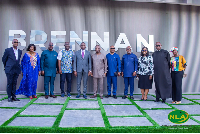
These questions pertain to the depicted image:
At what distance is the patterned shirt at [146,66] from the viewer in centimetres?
448

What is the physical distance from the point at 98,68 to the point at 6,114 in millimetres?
2551

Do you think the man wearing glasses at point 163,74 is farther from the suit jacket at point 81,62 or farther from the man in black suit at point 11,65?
the man in black suit at point 11,65

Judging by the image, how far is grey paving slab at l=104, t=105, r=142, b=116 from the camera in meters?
3.37

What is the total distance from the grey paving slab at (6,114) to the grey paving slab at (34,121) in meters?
0.19

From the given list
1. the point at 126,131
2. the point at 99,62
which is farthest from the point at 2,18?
the point at 126,131

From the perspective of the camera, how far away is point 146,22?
5.77m

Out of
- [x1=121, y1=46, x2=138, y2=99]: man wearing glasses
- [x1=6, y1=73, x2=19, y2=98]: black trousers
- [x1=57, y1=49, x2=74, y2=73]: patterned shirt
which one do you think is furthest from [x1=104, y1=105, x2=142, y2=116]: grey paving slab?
[x1=6, y1=73, x2=19, y2=98]: black trousers

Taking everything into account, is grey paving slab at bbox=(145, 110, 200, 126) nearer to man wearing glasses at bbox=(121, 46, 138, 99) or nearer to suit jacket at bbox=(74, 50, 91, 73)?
man wearing glasses at bbox=(121, 46, 138, 99)

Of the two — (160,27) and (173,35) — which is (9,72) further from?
(173,35)

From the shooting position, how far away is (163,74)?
438 cm

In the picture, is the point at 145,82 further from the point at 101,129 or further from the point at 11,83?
the point at 11,83

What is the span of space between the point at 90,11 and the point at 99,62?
6.70ft

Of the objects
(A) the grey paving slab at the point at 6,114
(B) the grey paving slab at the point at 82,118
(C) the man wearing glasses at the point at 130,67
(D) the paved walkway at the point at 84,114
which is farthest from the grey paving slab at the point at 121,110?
(A) the grey paving slab at the point at 6,114

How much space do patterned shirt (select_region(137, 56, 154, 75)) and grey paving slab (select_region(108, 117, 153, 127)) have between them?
1732 mm
